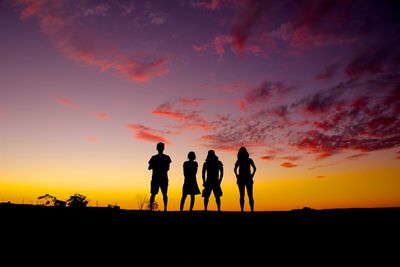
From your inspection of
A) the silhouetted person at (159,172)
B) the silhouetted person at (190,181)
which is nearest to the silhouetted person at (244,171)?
the silhouetted person at (190,181)

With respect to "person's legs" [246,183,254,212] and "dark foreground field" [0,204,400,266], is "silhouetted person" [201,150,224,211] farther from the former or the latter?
"dark foreground field" [0,204,400,266]

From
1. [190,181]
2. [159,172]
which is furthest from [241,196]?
[159,172]

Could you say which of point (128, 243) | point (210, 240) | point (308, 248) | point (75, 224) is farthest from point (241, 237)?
point (75, 224)

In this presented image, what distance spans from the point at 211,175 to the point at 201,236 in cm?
501

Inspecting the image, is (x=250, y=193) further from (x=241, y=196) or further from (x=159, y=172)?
(x=159, y=172)

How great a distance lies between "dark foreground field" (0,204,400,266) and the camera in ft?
16.9

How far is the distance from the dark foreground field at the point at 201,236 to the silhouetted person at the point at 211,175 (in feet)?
10.6

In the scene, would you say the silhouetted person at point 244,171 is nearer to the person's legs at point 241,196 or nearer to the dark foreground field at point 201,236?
the person's legs at point 241,196

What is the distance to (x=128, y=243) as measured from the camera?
5.58 meters

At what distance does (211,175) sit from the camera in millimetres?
11109

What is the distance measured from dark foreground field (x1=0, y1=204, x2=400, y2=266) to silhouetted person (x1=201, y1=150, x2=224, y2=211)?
3240 millimetres

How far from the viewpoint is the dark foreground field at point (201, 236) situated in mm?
5137

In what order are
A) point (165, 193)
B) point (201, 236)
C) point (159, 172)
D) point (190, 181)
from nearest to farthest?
1. point (201, 236)
2. point (159, 172)
3. point (165, 193)
4. point (190, 181)

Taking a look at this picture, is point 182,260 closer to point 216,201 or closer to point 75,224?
point 75,224
